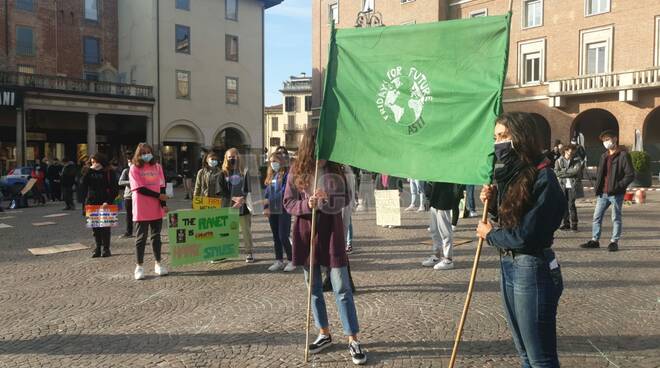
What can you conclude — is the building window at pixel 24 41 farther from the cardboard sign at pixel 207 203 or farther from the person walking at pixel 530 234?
the person walking at pixel 530 234

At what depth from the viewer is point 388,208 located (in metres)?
12.1

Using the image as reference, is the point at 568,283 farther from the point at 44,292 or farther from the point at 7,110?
the point at 7,110

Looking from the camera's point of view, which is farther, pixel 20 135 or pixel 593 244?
Answer: pixel 20 135

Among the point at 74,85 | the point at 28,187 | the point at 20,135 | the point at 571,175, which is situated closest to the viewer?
the point at 571,175

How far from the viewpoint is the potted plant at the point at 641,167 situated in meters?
23.0

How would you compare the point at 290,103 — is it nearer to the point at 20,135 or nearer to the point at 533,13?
the point at 533,13

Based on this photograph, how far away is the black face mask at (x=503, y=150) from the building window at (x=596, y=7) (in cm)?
3067

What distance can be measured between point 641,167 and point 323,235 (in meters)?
23.1

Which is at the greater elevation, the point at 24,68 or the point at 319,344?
the point at 24,68

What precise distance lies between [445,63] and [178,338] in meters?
3.38

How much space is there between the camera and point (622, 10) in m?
28.3

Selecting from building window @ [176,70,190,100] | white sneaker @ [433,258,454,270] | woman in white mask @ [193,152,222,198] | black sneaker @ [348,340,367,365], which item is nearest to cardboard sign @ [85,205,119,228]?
woman in white mask @ [193,152,222,198]

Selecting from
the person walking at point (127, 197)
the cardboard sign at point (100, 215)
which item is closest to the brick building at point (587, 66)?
the person walking at point (127, 197)

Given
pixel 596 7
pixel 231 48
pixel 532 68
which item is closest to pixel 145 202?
pixel 596 7
